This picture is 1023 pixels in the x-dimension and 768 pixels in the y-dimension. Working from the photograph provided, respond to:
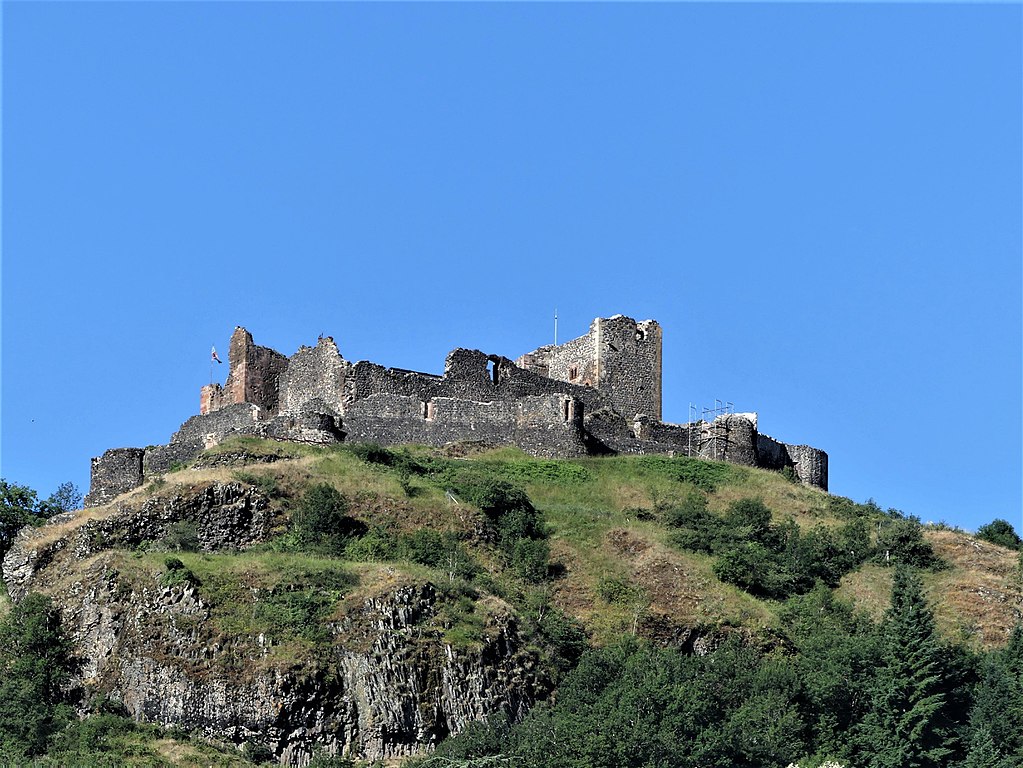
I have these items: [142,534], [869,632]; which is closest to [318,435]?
[142,534]

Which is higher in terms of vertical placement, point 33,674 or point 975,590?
point 975,590

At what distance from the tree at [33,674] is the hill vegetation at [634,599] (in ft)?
0.25

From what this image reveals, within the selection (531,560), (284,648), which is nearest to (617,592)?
(531,560)

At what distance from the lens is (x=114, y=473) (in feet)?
246

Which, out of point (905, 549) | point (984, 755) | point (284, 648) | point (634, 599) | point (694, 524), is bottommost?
point (984, 755)

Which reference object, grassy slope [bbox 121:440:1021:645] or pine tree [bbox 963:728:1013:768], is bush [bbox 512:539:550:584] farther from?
pine tree [bbox 963:728:1013:768]

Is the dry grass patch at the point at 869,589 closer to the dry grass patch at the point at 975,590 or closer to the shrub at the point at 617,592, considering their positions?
the dry grass patch at the point at 975,590

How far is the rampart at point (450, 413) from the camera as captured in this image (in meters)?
74.7

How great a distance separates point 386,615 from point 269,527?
7.53 m

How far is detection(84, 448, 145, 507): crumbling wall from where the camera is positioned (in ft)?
244

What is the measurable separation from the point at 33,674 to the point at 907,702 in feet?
80.3

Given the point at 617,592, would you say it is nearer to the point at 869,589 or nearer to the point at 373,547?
the point at 373,547

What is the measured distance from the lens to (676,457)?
3059 inches

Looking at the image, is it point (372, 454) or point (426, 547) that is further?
point (372, 454)
